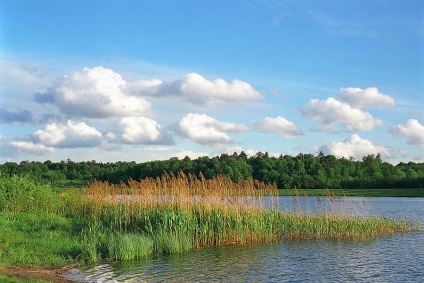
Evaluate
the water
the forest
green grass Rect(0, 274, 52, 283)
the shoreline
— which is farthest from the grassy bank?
the forest

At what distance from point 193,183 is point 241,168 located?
8136 centimetres

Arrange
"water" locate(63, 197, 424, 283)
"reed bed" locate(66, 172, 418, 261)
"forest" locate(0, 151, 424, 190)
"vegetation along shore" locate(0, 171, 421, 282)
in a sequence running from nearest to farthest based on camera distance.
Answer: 1. "water" locate(63, 197, 424, 283)
2. "vegetation along shore" locate(0, 171, 421, 282)
3. "reed bed" locate(66, 172, 418, 261)
4. "forest" locate(0, 151, 424, 190)

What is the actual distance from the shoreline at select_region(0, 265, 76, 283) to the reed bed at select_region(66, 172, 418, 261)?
8.88 ft

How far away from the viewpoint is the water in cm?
1478

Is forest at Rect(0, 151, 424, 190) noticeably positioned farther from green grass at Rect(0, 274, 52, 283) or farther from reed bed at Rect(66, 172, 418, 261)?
green grass at Rect(0, 274, 52, 283)

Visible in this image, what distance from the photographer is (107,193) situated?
25.3 metres

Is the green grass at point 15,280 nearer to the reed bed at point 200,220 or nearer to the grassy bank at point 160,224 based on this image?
the grassy bank at point 160,224

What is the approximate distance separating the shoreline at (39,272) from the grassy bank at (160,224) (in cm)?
80

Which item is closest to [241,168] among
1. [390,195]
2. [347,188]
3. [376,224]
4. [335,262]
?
[347,188]

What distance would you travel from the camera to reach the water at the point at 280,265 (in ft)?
48.5

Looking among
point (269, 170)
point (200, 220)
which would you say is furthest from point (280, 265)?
point (269, 170)

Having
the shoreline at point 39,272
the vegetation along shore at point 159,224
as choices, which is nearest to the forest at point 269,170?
the vegetation along shore at point 159,224

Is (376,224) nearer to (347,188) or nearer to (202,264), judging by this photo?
(202,264)

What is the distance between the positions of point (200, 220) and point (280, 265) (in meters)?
5.08
